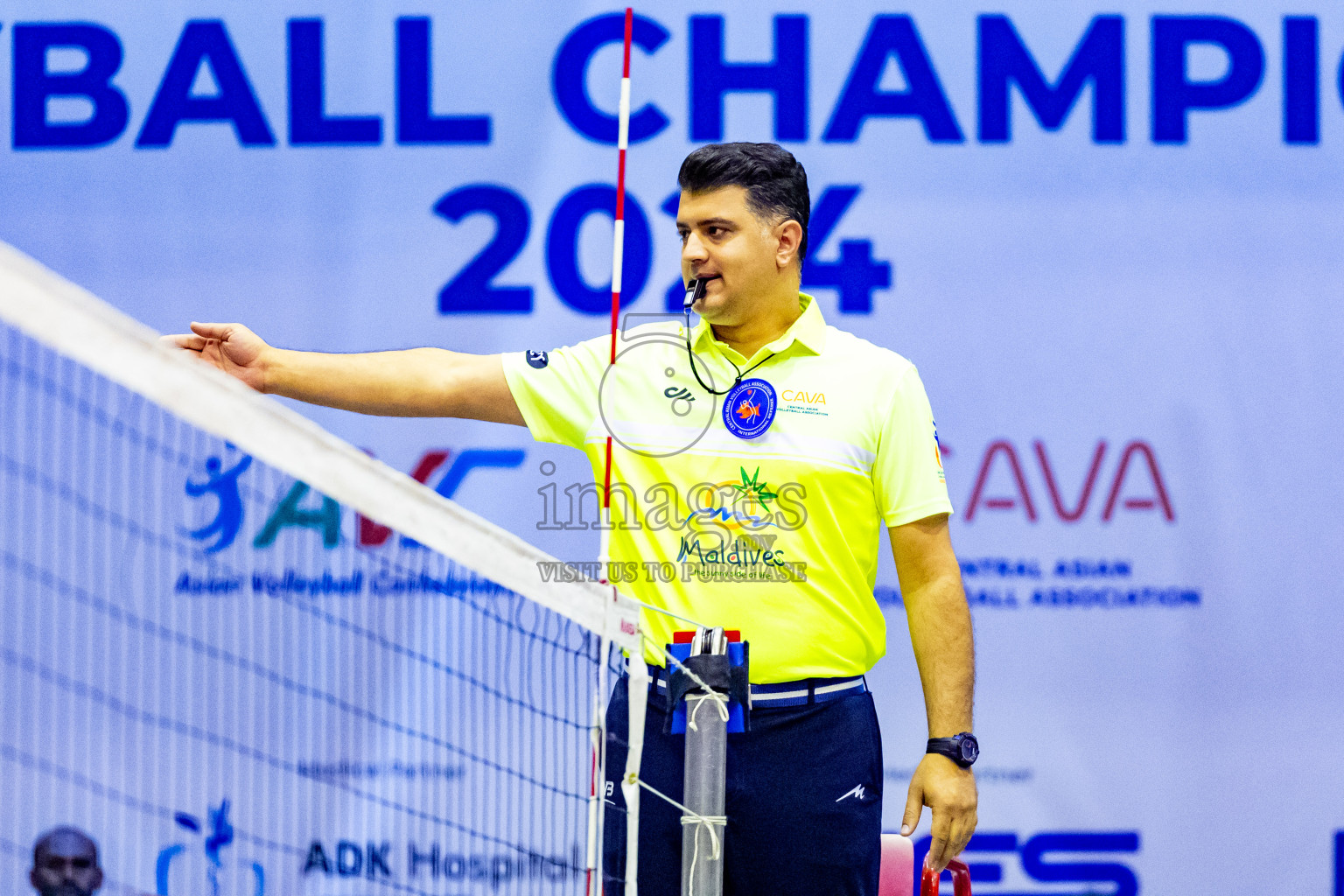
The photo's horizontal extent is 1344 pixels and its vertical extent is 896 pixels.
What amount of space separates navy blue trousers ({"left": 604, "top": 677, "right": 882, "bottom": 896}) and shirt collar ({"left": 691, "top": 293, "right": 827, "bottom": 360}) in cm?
66

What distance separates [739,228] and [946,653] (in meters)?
0.88

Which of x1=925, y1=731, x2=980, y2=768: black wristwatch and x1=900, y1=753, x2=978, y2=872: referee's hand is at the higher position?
x1=925, y1=731, x2=980, y2=768: black wristwatch

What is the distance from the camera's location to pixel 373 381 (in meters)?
2.33

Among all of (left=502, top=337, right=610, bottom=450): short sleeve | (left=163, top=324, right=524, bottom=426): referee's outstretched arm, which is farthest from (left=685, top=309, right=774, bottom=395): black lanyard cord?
(left=163, top=324, right=524, bottom=426): referee's outstretched arm

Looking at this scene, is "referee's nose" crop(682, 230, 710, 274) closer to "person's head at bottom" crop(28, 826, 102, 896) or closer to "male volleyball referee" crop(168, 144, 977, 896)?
"male volleyball referee" crop(168, 144, 977, 896)

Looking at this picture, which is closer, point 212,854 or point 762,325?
point 762,325

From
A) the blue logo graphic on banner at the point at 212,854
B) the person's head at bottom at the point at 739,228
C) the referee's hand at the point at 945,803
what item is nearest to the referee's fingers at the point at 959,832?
the referee's hand at the point at 945,803

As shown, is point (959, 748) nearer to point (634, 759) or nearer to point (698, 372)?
point (634, 759)

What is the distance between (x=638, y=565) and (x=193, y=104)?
7.67 ft

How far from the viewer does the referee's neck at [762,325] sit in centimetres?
237

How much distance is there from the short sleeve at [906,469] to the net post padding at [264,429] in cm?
59

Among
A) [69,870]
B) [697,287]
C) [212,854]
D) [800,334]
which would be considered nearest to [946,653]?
[800,334]

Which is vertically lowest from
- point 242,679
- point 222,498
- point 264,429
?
point 242,679

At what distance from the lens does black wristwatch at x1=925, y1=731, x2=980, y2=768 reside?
2.20 metres
